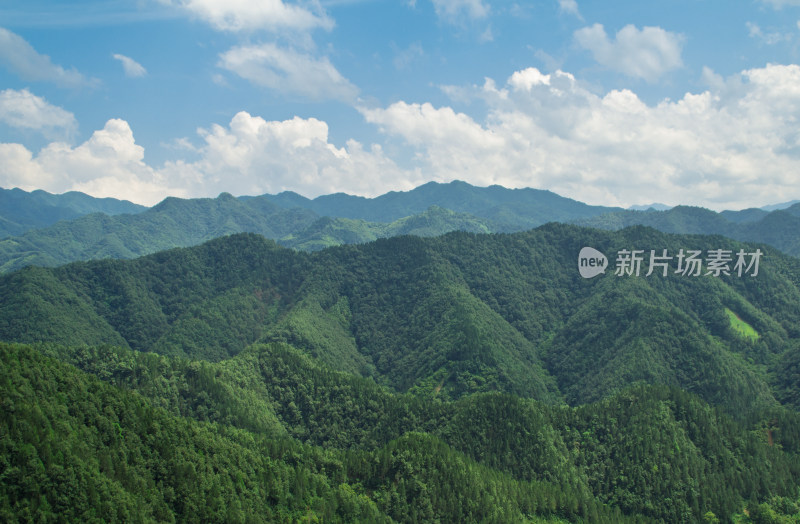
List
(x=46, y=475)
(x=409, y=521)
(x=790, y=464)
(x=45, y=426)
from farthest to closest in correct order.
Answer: (x=790, y=464)
(x=409, y=521)
(x=45, y=426)
(x=46, y=475)

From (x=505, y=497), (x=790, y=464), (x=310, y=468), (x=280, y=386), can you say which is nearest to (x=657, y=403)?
(x=790, y=464)

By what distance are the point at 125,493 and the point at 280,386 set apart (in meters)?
91.4

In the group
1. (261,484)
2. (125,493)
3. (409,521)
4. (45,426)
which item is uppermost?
(45,426)

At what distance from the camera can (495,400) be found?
150m

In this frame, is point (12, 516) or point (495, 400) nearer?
point (12, 516)

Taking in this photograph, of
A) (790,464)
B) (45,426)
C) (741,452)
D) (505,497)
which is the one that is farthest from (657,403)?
(45,426)

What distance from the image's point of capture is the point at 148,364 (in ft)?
500

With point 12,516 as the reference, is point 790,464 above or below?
below

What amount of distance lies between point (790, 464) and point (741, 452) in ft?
34.7

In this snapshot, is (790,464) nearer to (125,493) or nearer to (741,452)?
(741,452)

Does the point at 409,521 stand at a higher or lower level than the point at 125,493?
lower

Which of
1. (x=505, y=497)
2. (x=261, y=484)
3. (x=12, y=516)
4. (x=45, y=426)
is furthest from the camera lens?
(x=505, y=497)

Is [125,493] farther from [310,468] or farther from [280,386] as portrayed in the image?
[280,386]

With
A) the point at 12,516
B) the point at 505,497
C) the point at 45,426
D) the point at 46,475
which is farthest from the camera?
the point at 505,497
